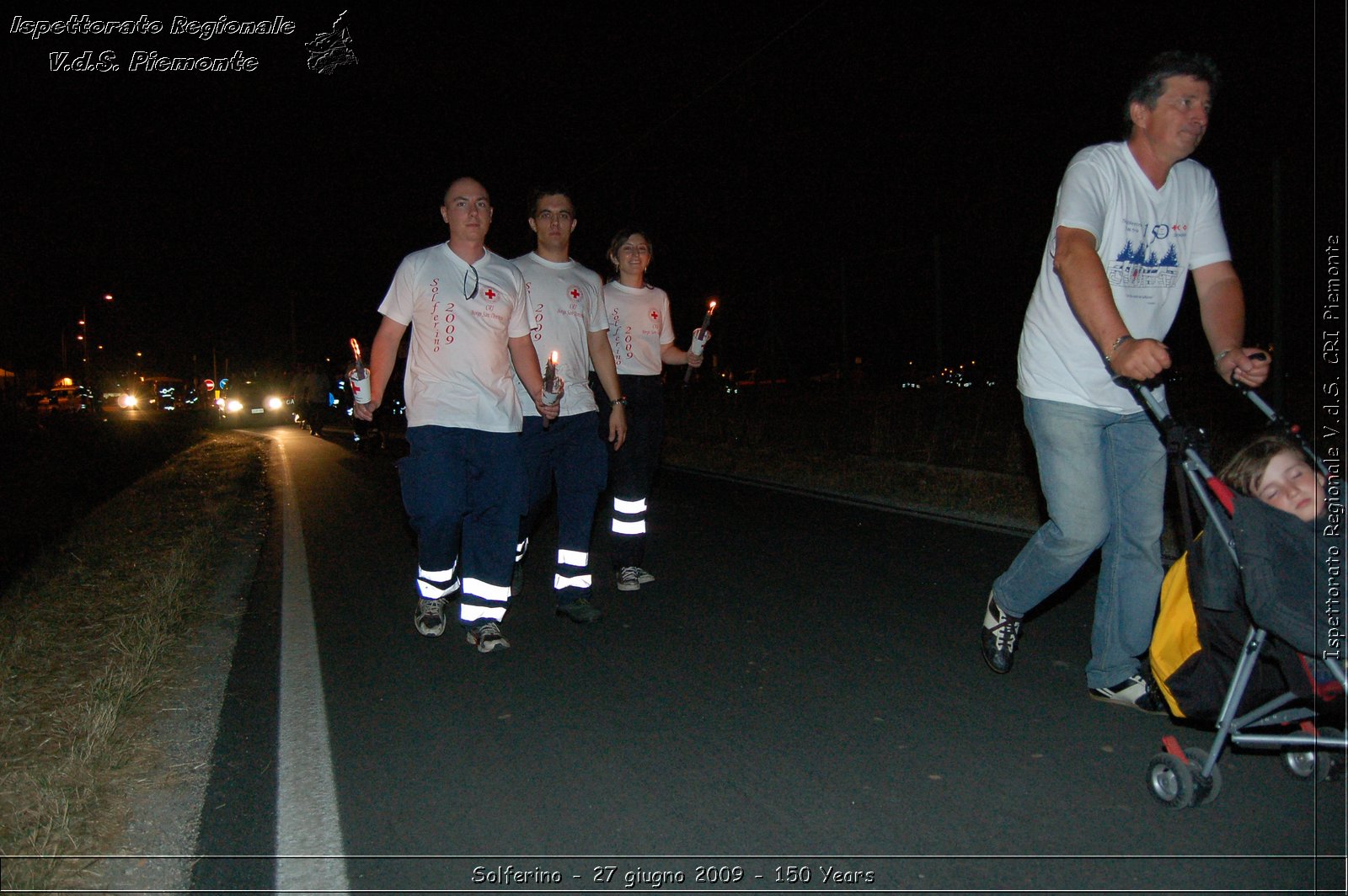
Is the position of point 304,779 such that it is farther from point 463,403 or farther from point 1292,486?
point 1292,486

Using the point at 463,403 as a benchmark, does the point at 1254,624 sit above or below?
below

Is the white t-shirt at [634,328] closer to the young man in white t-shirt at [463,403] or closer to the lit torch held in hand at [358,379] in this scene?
the young man in white t-shirt at [463,403]

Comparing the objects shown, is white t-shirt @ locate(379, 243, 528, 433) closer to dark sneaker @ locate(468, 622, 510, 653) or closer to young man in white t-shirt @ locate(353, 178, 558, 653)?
young man in white t-shirt @ locate(353, 178, 558, 653)

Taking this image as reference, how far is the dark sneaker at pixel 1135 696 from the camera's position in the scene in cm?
407

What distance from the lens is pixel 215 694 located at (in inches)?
187

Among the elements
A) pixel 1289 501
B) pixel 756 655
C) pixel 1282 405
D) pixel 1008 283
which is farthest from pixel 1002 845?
pixel 1008 283

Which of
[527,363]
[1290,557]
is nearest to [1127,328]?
[1290,557]

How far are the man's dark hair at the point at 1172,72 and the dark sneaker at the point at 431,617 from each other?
3.88m

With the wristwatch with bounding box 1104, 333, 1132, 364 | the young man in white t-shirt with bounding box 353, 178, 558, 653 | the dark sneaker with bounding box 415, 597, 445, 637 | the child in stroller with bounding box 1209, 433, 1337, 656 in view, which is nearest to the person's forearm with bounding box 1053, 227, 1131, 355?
the wristwatch with bounding box 1104, 333, 1132, 364

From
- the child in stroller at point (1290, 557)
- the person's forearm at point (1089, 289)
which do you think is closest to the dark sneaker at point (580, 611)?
the person's forearm at point (1089, 289)

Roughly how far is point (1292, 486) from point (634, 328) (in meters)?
4.10

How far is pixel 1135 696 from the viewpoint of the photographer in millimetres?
4133

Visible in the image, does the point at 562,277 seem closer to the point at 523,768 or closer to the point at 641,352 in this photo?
the point at 641,352

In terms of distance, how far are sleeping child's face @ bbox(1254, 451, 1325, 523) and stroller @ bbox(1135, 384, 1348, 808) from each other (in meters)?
0.06
